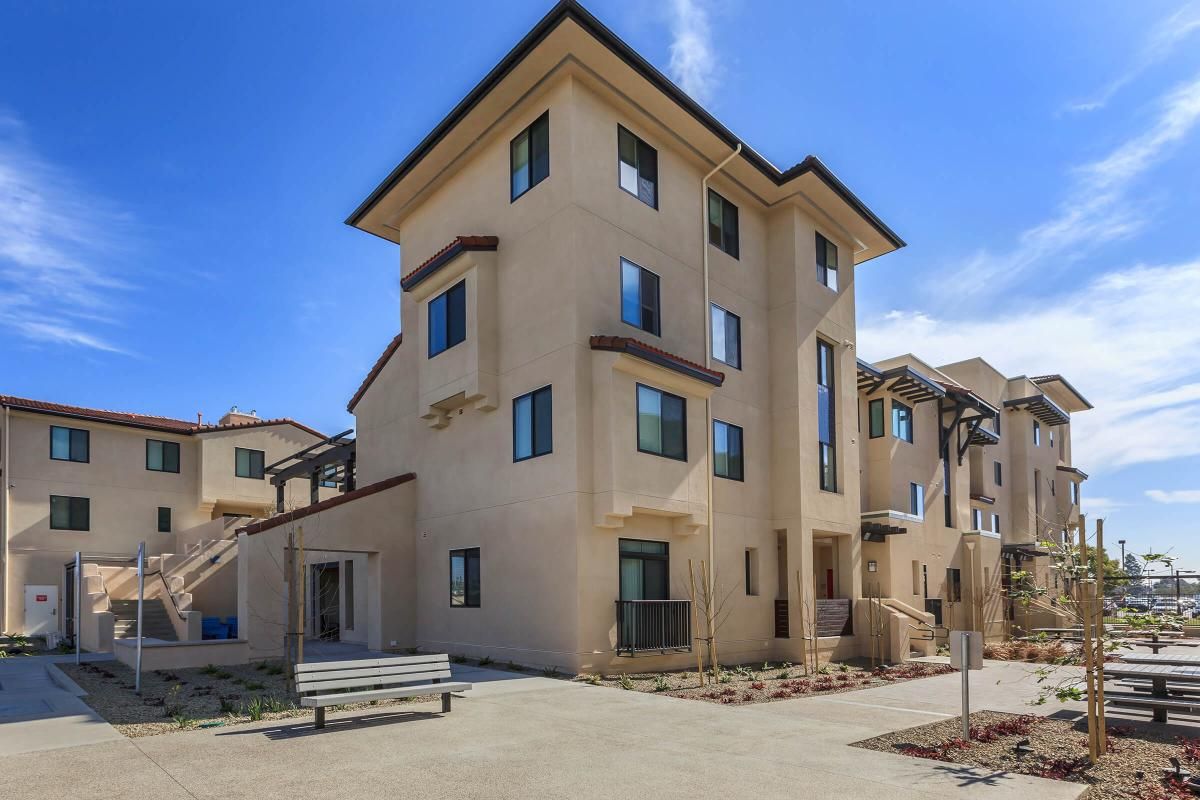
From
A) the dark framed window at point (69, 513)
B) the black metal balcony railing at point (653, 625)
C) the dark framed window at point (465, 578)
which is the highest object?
the dark framed window at point (69, 513)

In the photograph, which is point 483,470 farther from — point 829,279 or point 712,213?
point 829,279

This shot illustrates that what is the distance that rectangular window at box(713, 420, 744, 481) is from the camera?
802 inches

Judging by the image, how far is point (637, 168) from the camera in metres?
19.2

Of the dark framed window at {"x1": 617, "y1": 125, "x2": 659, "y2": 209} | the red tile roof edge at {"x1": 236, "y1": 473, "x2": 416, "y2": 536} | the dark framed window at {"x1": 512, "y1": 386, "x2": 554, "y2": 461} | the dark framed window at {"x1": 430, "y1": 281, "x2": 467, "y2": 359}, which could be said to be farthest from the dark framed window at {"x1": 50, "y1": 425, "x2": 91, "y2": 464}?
the dark framed window at {"x1": 617, "y1": 125, "x2": 659, "y2": 209}

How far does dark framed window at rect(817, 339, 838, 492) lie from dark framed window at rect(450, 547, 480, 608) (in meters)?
9.95

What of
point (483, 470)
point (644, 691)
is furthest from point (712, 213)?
point (644, 691)

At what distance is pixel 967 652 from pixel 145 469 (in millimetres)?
31757

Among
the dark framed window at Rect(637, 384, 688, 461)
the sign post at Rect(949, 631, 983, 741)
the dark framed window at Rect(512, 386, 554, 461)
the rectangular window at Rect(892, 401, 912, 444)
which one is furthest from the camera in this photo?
the rectangular window at Rect(892, 401, 912, 444)

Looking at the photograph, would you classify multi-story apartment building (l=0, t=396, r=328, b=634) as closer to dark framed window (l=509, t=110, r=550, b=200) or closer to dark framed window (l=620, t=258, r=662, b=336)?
dark framed window (l=509, t=110, r=550, b=200)

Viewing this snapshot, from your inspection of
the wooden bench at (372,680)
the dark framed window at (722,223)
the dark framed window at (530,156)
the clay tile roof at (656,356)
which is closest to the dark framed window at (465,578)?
the clay tile roof at (656,356)

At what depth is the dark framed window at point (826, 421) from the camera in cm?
2320

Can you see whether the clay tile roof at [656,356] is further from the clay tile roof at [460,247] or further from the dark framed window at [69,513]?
the dark framed window at [69,513]

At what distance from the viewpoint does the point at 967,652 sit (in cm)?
1006

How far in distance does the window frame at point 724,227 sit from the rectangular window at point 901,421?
1056 cm
